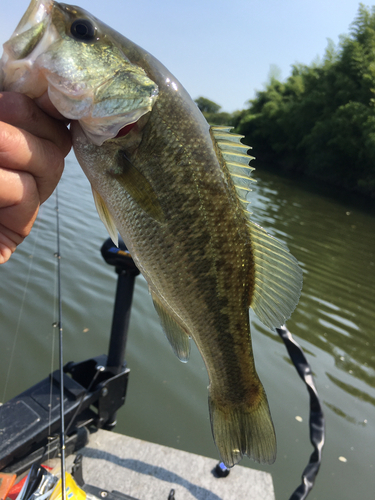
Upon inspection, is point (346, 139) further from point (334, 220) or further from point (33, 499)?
point (33, 499)

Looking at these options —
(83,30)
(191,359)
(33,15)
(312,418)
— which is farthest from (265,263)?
(191,359)

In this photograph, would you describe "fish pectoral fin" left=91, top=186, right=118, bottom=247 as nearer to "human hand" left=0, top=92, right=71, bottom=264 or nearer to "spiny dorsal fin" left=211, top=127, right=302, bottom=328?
"human hand" left=0, top=92, right=71, bottom=264

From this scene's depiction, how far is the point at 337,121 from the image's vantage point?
32.8 meters

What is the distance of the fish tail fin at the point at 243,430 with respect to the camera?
4.78ft

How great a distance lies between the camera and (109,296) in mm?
6566

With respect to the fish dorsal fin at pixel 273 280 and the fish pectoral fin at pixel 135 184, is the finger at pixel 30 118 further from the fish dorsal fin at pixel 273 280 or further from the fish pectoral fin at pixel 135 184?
the fish dorsal fin at pixel 273 280

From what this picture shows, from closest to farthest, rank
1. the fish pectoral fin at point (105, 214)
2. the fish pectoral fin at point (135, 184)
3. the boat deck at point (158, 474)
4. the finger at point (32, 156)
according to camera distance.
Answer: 1. the finger at point (32, 156)
2. the fish pectoral fin at point (135, 184)
3. the fish pectoral fin at point (105, 214)
4. the boat deck at point (158, 474)

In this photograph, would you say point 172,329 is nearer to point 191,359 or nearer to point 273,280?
point 273,280

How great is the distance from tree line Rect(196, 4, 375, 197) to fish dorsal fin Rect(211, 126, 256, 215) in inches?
1252

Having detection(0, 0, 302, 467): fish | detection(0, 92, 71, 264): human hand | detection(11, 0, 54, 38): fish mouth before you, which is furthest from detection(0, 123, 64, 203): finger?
detection(11, 0, 54, 38): fish mouth

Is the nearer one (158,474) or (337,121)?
(158,474)

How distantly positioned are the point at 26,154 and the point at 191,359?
466cm

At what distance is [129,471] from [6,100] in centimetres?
291

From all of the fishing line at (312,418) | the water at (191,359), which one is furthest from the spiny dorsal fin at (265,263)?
the water at (191,359)
